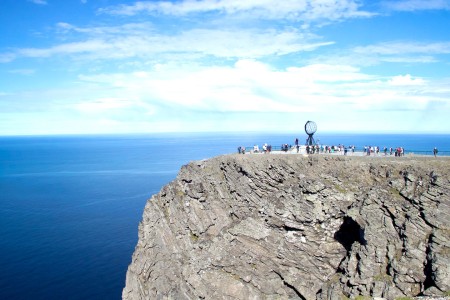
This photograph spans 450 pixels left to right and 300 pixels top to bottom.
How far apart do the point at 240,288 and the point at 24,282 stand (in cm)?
4597

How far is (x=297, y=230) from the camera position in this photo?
50.2 metres

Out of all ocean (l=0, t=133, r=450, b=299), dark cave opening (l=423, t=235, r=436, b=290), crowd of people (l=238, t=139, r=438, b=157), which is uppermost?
crowd of people (l=238, t=139, r=438, b=157)

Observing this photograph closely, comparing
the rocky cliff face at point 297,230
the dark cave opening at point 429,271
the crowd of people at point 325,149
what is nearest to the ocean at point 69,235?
the crowd of people at point 325,149

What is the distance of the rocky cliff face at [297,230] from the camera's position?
44.0m

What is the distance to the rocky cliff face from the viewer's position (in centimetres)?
4403

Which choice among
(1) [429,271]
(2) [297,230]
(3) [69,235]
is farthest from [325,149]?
(3) [69,235]

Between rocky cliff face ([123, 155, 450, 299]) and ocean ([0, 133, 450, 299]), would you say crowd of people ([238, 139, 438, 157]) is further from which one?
rocky cliff face ([123, 155, 450, 299])

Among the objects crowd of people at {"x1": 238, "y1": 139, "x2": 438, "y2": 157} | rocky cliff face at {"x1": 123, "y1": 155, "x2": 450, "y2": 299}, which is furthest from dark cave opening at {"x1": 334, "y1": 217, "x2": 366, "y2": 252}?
crowd of people at {"x1": 238, "y1": 139, "x2": 438, "y2": 157}

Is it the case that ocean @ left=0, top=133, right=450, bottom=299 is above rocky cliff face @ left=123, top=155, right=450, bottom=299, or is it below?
below

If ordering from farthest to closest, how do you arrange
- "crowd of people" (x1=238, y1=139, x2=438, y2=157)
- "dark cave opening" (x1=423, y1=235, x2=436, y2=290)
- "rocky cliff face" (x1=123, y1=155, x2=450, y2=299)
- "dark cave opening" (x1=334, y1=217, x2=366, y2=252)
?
"crowd of people" (x1=238, y1=139, x2=438, y2=157) → "dark cave opening" (x1=334, y1=217, x2=366, y2=252) → "rocky cliff face" (x1=123, y1=155, x2=450, y2=299) → "dark cave opening" (x1=423, y1=235, x2=436, y2=290)

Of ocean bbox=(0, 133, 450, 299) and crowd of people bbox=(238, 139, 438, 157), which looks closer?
crowd of people bbox=(238, 139, 438, 157)

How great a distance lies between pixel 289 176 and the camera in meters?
54.0

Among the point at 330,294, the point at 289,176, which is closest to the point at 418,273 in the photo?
the point at 330,294

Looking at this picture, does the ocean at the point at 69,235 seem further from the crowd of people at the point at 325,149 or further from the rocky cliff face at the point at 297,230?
the rocky cliff face at the point at 297,230
